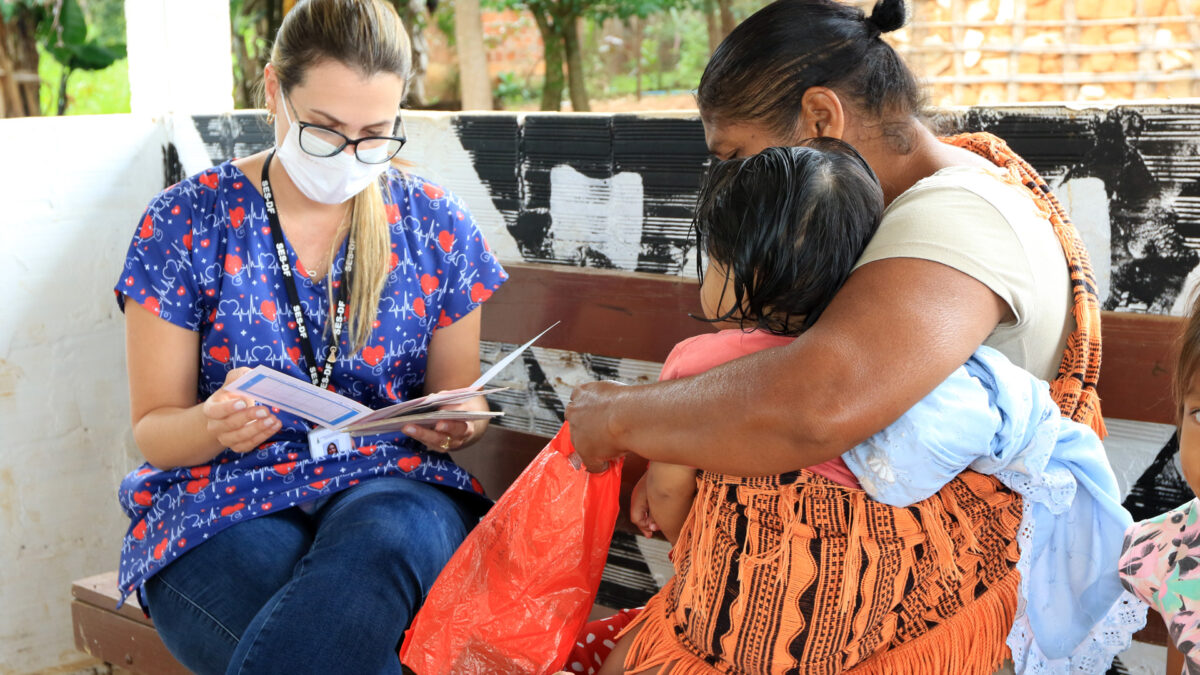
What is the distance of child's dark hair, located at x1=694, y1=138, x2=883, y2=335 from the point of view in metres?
1.42

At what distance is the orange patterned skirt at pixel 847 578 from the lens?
146 centimetres

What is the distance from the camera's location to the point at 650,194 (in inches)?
93.0

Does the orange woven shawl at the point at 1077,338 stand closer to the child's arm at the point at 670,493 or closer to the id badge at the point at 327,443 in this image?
the child's arm at the point at 670,493

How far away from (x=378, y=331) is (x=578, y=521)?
2.24 feet

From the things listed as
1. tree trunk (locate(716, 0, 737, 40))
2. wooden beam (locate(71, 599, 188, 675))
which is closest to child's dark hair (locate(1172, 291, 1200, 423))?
wooden beam (locate(71, 599, 188, 675))

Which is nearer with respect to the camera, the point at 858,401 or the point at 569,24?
the point at 858,401

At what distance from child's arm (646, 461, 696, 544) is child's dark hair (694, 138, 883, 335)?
0.26m

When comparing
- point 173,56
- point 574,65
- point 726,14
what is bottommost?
point 173,56

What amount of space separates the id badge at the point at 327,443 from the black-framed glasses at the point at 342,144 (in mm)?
548

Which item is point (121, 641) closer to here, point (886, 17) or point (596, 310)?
point (596, 310)

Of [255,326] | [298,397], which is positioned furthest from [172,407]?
[298,397]

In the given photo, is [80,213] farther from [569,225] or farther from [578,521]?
[578,521]

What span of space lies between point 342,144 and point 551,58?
8.33m

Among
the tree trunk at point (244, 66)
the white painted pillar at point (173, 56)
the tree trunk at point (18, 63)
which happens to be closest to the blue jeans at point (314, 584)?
the white painted pillar at point (173, 56)
